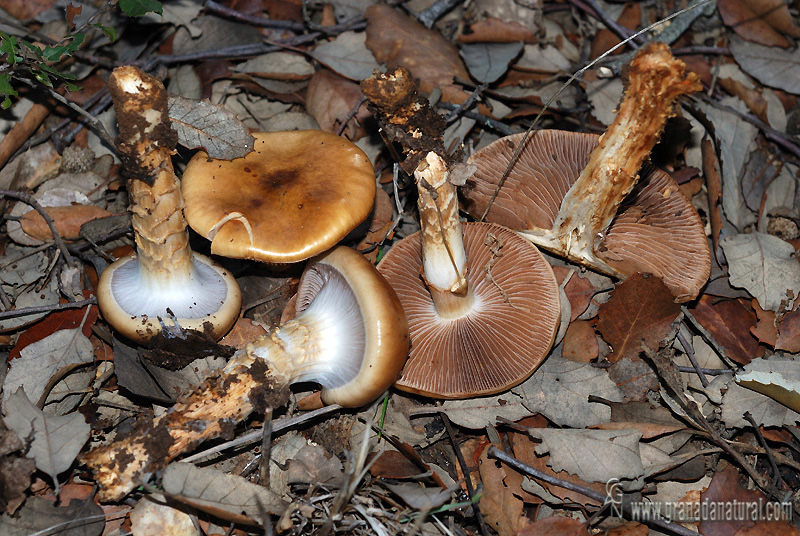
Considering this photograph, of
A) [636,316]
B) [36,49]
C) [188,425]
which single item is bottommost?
[188,425]

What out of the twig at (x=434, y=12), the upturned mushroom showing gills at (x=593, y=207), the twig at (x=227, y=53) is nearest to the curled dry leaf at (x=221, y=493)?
the upturned mushroom showing gills at (x=593, y=207)

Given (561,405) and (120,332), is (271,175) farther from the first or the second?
(561,405)

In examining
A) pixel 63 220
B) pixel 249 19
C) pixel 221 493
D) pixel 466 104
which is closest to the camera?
pixel 221 493

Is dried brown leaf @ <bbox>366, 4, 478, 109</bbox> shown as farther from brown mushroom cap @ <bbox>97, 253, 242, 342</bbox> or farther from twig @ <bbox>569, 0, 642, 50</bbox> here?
brown mushroom cap @ <bbox>97, 253, 242, 342</bbox>

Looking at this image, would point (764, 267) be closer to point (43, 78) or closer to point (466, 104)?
point (466, 104)

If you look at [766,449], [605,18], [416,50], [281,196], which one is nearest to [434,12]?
[416,50]

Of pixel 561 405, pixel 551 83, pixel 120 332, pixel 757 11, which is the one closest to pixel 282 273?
pixel 120 332

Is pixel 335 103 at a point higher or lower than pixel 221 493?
higher
